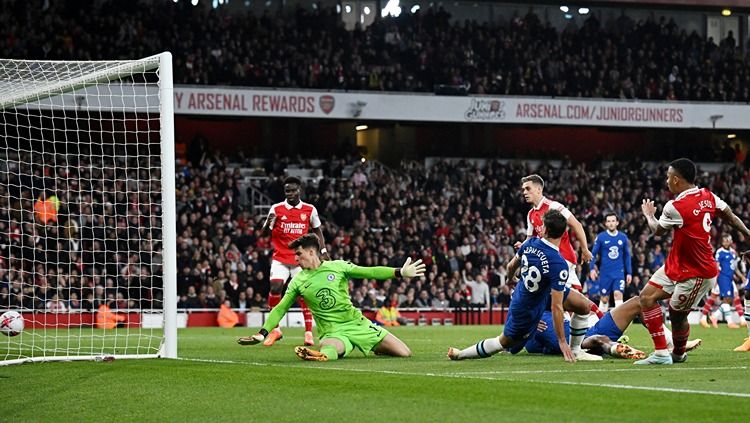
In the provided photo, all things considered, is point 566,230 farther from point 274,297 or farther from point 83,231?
point 83,231

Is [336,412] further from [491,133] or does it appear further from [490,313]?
[491,133]

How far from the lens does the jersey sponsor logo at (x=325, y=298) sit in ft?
39.4

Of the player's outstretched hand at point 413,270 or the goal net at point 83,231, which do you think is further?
the goal net at point 83,231

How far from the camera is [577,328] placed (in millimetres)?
11711

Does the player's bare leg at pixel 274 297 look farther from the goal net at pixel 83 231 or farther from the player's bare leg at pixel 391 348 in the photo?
the player's bare leg at pixel 391 348

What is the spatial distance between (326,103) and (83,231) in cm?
1311

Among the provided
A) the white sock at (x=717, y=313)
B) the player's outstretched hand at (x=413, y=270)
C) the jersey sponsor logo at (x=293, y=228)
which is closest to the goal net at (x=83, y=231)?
the jersey sponsor logo at (x=293, y=228)

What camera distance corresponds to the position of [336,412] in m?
7.20

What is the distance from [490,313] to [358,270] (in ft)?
62.3

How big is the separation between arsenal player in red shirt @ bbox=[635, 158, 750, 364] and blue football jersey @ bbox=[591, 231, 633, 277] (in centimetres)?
1131

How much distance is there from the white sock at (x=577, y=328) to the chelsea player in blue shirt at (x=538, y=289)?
461 mm

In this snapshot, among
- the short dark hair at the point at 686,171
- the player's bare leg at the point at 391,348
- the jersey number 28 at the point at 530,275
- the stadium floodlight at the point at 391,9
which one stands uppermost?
the stadium floodlight at the point at 391,9

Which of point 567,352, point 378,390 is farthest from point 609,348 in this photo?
point 378,390

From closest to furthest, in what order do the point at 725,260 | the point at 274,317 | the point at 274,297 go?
the point at 274,317
the point at 274,297
the point at 725,260
